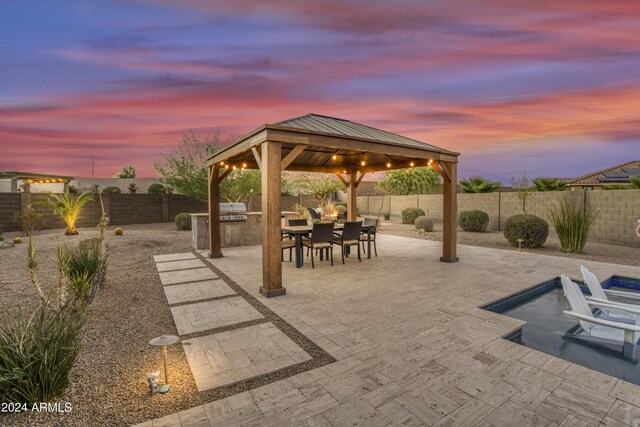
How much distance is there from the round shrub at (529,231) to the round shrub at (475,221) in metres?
3.10

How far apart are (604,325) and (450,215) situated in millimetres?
3754

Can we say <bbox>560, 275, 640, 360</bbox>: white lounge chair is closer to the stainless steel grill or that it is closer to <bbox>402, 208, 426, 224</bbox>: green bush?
the stainless steel grill

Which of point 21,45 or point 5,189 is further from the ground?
point 21,45

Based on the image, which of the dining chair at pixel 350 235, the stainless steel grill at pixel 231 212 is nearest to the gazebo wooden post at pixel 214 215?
the stainless steel grill at pixel 231 212

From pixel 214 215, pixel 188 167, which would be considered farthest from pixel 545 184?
pixel 188 167

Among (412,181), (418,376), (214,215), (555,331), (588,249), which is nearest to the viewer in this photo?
(418,376)

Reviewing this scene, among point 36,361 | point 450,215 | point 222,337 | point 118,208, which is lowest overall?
point 222,337

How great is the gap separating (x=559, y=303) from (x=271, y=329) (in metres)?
4.28

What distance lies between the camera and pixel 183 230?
1281 cm

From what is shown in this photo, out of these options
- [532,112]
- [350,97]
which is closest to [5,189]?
[350,97]

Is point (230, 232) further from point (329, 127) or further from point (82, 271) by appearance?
point (329, 127)

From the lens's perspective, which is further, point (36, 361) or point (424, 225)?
point (424, 225)

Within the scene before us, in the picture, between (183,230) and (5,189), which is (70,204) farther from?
(5,189)

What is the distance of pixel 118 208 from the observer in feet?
49.0
